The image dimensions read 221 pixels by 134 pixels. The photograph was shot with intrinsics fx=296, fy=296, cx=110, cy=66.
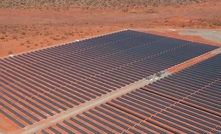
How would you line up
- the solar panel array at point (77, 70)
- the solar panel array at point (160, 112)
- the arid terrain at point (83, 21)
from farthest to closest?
the arid terrain at point (83, 21)
the solar panel array at point (77, 70)
the solar panel array at point (160, 112)

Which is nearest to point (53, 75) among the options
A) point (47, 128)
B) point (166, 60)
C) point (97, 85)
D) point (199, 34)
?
point (97, 85)

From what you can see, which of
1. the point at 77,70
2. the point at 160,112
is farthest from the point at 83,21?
the point at 160,112

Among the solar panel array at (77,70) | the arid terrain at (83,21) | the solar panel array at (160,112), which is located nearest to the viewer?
the solar panel array at (160,112)

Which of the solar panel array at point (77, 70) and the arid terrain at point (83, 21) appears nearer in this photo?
the solar panel array at point (77, 70)

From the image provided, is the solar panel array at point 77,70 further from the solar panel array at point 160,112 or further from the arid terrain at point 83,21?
the arid terrain at point 83,21

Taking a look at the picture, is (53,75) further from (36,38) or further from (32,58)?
(36,38)

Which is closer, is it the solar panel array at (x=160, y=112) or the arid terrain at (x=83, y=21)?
the solar panel array at (x=160, y=112)

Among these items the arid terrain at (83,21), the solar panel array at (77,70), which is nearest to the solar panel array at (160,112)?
the solar panel array at (77,70)

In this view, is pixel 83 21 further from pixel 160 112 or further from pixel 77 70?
pixel 160 112
